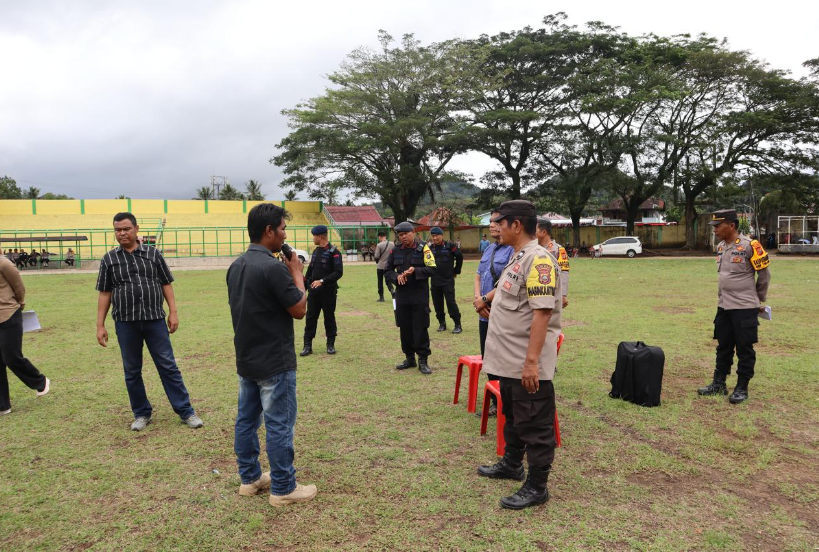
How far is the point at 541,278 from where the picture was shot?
309 cm

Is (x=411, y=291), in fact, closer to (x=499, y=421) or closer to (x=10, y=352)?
(x=499, y=421)

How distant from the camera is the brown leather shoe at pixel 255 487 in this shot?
3.38m

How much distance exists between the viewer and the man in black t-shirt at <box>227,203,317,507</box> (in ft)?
10.2

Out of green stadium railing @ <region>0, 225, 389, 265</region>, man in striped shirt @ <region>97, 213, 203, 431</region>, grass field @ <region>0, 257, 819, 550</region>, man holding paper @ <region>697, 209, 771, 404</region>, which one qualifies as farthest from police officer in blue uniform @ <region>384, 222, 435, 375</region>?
green stadium railing @ <region>0, 225, 389, 265</region>

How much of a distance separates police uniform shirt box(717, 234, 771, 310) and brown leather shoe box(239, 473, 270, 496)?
444cm

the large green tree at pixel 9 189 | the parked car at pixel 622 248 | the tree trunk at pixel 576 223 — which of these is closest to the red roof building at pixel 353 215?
the tree trunk at pixel 576 223

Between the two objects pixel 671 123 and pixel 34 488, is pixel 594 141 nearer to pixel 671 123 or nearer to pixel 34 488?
pixel 671 123

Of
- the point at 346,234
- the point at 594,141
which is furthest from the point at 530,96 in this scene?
the point at 346,234

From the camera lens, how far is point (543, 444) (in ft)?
10.5

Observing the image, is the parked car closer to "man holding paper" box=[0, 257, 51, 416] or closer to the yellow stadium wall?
the yellow stadium wall

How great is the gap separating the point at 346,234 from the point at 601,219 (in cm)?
3921

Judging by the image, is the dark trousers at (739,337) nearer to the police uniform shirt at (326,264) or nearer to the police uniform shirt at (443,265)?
the police uniform shirt at (443,265)

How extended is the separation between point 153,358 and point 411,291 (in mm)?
2923

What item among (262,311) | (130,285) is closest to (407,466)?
(262,311)
